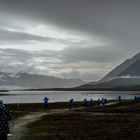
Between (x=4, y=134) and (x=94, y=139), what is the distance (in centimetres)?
835

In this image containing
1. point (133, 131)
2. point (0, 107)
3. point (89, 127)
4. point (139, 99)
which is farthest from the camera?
point (139, 99)

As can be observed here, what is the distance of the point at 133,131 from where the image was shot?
99.5 ft

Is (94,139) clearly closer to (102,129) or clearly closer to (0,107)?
(102,129)

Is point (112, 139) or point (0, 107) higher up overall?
point (0, 107)

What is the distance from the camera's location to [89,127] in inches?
1316

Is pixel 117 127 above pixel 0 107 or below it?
below

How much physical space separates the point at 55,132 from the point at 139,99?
8126 cm

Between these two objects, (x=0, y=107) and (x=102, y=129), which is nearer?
(x=0, y=107)

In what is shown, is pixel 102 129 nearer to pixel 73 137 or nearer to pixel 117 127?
pixel 117 127

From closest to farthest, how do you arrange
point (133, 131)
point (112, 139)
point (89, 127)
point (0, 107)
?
1. point (0, 107)
2. point (112, 139)
3. point (133, 131)
4. point (89, 127)

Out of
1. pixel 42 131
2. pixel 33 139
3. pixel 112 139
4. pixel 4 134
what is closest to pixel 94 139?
pixel 112 139

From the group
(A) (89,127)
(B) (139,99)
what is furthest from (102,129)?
(B) (139,99)

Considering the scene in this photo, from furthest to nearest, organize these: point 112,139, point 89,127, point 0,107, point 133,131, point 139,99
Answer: point 139,99 → point 89,127 → point 133,131 → point 112,139 → point 0,107

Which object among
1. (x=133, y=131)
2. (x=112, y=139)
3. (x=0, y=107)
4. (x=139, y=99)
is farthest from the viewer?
(x=139, y=99)
